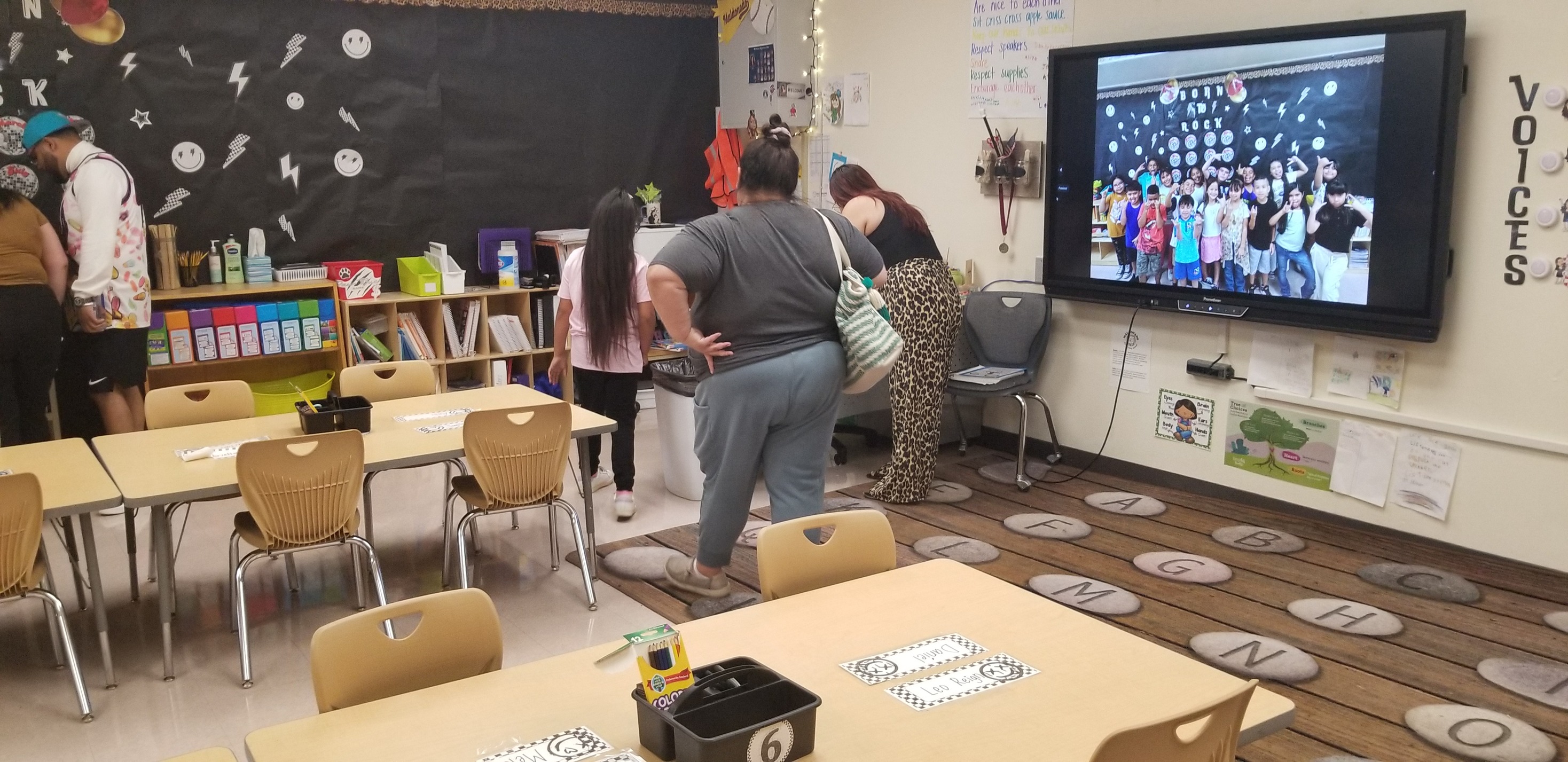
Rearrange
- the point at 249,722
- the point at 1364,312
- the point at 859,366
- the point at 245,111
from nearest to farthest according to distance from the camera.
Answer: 1. the point at 249,722
2. the point at 859,366
3. the point at 1364,312
4. the point at 245,111

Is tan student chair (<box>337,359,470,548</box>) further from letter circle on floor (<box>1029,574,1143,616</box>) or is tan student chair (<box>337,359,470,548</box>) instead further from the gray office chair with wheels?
the gray office chair with wheels

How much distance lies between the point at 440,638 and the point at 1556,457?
374 cm

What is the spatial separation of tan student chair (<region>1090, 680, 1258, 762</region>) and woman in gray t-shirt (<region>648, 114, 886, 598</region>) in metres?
1.78

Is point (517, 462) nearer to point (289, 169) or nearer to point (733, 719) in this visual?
point (733, 719)

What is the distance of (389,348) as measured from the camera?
6.07m

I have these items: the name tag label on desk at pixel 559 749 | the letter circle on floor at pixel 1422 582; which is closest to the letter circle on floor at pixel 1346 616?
the letter circle on floor at pixel 1422 582

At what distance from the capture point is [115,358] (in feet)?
16.5

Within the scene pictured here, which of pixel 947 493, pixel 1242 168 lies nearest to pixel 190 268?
pixel 947 493

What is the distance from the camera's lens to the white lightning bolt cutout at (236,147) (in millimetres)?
5777

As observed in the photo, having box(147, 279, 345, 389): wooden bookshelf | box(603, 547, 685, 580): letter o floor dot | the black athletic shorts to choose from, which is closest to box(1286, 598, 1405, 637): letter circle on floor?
box(603, 547, 685, 580): letter o floor dot

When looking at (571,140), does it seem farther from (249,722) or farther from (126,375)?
(249,722)

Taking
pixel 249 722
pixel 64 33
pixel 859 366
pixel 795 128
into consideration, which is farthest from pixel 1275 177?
pixel 64 33

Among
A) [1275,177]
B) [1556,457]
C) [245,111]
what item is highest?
[245,111]

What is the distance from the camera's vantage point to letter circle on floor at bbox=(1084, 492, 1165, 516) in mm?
4812
